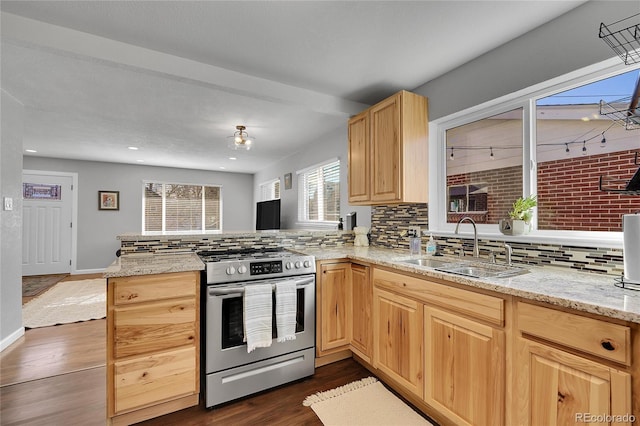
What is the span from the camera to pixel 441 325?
161 centimetres

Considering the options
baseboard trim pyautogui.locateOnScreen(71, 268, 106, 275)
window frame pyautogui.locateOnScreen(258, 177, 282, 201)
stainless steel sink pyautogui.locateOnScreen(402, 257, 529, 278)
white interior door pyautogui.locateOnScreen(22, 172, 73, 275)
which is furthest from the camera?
window frame pyautogui.locateOnScreen(258, 177, 282, 201)

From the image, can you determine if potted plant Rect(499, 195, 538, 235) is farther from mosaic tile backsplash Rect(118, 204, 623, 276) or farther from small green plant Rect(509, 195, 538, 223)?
mosaic tile backsplash Rect(118, 204, 623, 276)

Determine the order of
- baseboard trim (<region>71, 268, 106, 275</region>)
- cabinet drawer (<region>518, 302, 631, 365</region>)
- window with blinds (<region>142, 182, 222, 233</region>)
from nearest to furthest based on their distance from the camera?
cabinet drawer (<region>518, 302, 631, 365</region>)
baseboard trim (<region>71, 268, 106, 275</region>)
window with blinds (<region>142, 182, 222, 233</region>)

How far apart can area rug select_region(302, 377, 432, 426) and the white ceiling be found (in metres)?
2.41

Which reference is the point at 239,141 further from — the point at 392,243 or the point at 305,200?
the point at 392,243

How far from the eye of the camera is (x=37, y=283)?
5004 millimetres

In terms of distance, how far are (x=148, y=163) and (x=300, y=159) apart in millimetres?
3675

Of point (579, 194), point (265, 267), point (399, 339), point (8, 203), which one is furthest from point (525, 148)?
point (8, 203)

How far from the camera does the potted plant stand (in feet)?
5.82

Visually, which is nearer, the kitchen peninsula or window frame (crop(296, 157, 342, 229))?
the kitchen peninsula

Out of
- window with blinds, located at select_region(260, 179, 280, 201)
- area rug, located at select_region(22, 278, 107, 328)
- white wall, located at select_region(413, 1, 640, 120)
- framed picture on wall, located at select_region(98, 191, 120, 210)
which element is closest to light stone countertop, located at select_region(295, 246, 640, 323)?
white wall, located at select_region(413, 1, 640, 120)

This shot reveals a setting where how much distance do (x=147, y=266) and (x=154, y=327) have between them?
0.37 metres

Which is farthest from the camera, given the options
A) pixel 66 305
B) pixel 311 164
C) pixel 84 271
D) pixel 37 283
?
pixel 84 271

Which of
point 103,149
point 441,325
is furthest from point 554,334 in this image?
point 103,149
